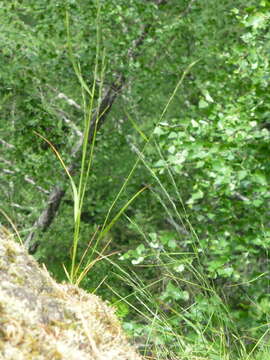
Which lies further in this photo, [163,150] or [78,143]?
[78,143]

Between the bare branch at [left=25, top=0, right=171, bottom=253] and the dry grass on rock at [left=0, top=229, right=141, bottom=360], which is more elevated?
the dry grass on rock at [left=0, top=229, right=141, bottom=360]

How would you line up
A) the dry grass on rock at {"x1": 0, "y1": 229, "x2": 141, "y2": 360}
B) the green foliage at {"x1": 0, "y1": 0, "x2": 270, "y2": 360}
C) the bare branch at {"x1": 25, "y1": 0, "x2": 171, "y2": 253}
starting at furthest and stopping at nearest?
the bare branch at {"x1": 25, "y1": 0, "x2": 171, "y2": 253} → the green foliage at {"x1": 0, "y1": 0, "x2": 270, "y2": 360} → the dry grass on rock at {"x1": 0, "y1": 229, "x2": 141, "y2": 360}

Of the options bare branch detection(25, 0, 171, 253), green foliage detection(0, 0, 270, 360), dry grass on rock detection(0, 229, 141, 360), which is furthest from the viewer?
bare branch detection(25, 0, 171, 253)

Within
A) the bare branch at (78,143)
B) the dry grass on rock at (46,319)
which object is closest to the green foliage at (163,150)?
the bare branch at (78,143)

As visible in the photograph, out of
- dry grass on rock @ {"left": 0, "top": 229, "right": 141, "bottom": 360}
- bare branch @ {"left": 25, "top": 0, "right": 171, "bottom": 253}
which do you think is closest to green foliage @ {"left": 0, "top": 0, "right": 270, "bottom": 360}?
bare branch @ {"left": 25, "top": 0, "right": 171, "bottom": 253}

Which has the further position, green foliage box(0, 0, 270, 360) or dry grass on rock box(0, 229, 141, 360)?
green foliage box(0, 0, 270, 360)

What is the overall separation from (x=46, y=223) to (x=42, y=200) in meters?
0.36

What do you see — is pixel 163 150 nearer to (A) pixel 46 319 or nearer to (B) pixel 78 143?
(B) pixel 78 143

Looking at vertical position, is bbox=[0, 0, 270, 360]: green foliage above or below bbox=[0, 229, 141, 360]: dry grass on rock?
below

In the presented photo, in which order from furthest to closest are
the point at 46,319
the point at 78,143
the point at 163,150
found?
1. the point at 78,143
2. the point at 163,150
3. the point at 46,319

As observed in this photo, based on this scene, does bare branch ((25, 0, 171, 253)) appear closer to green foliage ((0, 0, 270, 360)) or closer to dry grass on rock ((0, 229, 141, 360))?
green foliage ((0, 0, 270, 360))

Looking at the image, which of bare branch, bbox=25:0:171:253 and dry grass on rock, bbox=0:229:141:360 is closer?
dry grass on rock, bbox=0:229:141:360

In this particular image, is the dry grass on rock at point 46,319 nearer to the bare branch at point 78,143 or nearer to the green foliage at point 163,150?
the green foliage at point 163,150

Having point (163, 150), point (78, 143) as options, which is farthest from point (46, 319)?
point (78, 143)
